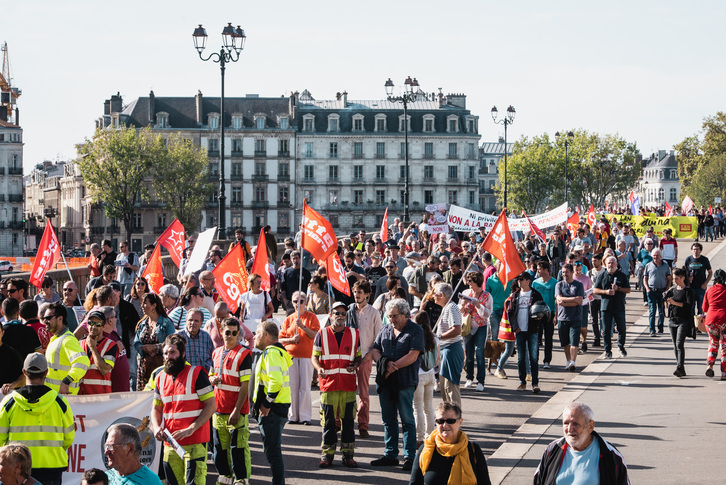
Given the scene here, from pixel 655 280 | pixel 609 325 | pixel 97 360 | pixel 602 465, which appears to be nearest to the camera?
pixel 602 465

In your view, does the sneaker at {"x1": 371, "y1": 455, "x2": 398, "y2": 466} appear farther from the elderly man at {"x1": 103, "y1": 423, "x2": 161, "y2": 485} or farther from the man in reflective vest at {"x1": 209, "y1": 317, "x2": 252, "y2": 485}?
the elderly man at {"x1": 103, "y1": 423, "x2": 161, "y2": 485}

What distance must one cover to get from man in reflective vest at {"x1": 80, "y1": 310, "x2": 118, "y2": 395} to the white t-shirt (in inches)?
257

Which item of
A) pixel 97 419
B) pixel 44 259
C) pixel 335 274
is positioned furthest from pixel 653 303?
pixel 97 419

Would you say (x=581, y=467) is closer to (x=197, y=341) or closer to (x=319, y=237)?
(x=197, y=341)

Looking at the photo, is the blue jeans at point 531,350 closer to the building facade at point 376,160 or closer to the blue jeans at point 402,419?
the blue jeans at point 402,419

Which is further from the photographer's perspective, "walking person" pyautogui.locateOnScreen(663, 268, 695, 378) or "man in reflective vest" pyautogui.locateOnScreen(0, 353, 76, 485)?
"walking person" pyautogui.locateOnScreen(663, 268, 695, 378)

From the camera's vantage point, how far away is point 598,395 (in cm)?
1372

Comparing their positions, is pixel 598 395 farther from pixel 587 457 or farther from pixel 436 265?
pixel 587 457

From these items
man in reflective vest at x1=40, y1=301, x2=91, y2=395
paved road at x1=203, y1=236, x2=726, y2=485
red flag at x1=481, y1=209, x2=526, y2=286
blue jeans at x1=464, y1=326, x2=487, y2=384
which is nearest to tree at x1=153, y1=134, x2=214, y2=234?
paved road at x1=203, y1=236, x2=726, y2=485

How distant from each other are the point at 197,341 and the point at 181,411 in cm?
156

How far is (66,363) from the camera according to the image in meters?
8.73

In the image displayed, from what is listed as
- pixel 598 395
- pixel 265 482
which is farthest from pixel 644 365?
pixel 265 482

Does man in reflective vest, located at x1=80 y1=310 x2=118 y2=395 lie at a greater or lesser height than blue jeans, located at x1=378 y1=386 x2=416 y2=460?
greater

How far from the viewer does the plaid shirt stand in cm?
948
